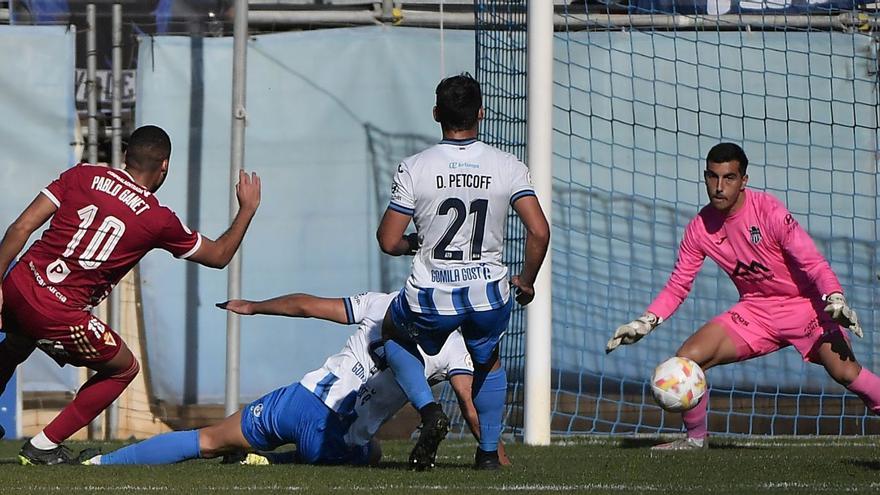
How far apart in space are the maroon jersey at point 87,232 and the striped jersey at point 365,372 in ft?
3.01

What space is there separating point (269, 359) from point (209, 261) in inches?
136

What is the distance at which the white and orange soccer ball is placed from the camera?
656cm

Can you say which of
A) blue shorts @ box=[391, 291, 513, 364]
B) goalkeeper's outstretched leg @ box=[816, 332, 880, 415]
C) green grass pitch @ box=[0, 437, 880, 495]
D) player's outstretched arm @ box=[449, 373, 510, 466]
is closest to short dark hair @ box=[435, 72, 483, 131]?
blue shorts @ box=[391, 291, 513, 364]

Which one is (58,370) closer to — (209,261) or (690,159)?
(209,261)

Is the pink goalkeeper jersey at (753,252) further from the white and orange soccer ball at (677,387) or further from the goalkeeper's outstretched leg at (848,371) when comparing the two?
the white and orange soccer ball at (677,387)

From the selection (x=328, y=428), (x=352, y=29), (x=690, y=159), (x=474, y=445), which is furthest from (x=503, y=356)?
(x=328, y=428)

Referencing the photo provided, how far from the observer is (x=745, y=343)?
7.23 metres

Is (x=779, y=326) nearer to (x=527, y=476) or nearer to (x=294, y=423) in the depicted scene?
(x=527, y=476)

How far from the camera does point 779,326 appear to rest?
7188 mm

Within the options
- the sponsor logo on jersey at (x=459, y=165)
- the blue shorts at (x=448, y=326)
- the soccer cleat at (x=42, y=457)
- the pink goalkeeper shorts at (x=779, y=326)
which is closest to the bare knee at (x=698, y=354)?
the pink goalkeeper shorts at (x=779, y=326)

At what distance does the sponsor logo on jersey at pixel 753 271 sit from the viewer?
7215 mm

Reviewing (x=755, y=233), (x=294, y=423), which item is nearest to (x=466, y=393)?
(x=294, y=423)

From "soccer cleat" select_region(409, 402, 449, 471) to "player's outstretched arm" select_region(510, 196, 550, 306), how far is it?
2.17 feet

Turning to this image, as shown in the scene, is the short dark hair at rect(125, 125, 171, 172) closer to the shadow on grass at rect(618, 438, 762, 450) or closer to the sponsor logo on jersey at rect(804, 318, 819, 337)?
the shadow on grass at rect(618, 438, 762, 450)
